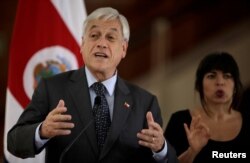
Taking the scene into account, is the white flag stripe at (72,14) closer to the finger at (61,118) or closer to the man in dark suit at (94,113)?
the man in dark suit at (94,113)

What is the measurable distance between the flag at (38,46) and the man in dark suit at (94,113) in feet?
1.98

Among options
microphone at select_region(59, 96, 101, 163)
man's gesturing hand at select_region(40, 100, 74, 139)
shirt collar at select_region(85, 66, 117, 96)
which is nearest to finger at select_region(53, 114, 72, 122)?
man's gesturing hand at select_region(40, 100, 74, 139)

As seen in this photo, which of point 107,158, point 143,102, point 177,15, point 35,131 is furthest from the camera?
point 177,15

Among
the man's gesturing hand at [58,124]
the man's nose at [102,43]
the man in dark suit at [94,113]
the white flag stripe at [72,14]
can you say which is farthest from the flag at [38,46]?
the man's gesturing hand at [58,124]

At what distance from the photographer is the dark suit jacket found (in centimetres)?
188

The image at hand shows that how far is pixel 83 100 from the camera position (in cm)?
197

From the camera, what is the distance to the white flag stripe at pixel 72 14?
2.71 m

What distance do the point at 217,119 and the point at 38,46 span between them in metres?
1.03

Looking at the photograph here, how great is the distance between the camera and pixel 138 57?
6.14 metres

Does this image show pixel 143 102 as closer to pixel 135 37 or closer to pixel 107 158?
pixel 107 158

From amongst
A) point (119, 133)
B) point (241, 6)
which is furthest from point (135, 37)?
point (119, 133)

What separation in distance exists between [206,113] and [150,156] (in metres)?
0.47

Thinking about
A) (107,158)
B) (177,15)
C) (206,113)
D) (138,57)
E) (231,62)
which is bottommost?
(107,158)

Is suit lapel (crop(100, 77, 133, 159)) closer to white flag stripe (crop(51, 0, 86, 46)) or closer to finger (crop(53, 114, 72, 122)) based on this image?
finger (crop(53, 114, 72, 122))
